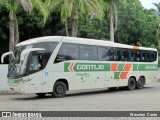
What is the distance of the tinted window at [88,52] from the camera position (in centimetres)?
2320

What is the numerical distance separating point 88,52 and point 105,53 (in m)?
1.85

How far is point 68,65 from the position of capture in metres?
22.4

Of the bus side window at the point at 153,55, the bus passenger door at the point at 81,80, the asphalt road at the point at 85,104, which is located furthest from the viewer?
the bus side window at the point at 153,55

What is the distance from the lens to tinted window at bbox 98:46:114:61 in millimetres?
24514

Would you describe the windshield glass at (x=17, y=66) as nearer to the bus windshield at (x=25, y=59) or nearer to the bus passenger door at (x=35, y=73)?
the bus windshield at (x=25, y=59)

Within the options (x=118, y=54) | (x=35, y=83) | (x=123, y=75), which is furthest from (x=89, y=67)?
(x=35, y=83)

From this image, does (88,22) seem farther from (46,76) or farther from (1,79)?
(46,76)

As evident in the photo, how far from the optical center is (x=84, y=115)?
1272cm

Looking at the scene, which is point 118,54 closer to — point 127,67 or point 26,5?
point 127,67

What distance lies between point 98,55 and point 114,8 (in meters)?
16.0

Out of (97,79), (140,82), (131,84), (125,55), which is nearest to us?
(97,79)

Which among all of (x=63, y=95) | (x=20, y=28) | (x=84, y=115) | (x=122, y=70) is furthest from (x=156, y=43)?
(x=84, y=115)

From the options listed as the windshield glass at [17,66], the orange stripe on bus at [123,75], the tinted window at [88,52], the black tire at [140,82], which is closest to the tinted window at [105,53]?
the tinted window at [88,52]

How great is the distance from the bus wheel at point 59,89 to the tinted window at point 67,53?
4.51 ft
